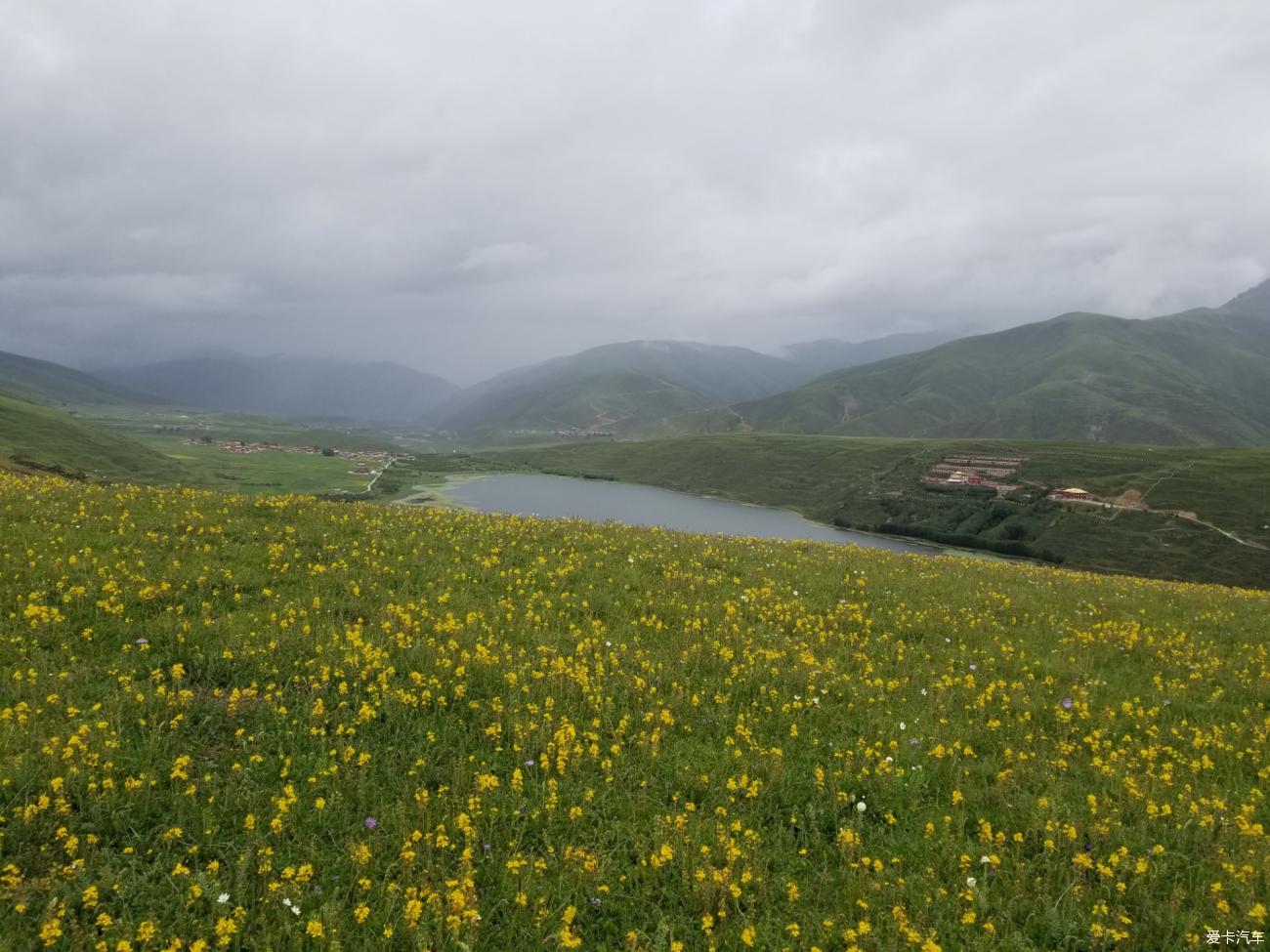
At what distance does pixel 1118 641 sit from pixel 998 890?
394 inches

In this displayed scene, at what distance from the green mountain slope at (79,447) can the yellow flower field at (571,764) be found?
16247cm

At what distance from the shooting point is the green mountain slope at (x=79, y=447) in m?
148

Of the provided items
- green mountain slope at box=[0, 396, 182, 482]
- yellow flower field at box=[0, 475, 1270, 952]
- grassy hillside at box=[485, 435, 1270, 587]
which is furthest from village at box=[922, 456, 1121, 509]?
green mountain slope at box=[0, 396, 182, 482]

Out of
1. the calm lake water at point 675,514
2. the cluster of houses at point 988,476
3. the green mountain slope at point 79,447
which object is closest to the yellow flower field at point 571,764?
the calm lake water at point 675,514

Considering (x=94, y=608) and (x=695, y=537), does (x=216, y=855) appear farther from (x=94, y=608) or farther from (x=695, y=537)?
(x=695, y=537)

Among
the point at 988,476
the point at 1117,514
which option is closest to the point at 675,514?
the point at 988,476

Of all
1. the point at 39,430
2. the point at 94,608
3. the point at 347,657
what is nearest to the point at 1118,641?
the point at 347,657

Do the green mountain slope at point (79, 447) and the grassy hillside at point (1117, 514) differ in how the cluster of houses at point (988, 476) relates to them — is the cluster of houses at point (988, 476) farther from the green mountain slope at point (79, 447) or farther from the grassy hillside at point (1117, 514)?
the green mountain slope at point (79, 447)

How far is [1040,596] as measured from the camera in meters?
16.7

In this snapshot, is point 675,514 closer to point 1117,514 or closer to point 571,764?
point 1117,514

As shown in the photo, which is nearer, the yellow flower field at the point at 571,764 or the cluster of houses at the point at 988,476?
the yellow flower field at the point at 571,764

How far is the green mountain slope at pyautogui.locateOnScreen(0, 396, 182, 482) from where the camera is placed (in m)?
148

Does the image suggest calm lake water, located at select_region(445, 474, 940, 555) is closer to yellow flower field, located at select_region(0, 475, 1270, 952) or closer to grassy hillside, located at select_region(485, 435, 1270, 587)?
grassy hillside, located at select_region(485, 435, 1270, 587)

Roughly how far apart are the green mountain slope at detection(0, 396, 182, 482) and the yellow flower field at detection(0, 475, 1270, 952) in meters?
162
